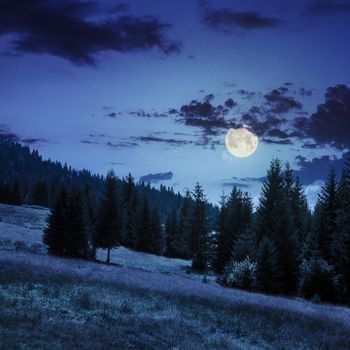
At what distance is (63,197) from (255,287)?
22.6 meters

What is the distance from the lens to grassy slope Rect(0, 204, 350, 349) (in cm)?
1259

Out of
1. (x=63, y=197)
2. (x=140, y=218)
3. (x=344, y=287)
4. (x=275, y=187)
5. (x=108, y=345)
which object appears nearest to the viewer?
(x=108, y=345)

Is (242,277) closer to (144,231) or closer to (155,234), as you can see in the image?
(144,231)

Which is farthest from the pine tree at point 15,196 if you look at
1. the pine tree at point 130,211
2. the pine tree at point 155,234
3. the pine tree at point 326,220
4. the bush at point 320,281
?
the bush at point 320,281

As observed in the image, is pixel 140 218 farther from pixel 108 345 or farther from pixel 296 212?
pixel 108 345

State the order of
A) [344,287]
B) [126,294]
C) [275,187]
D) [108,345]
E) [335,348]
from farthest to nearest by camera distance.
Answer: [275,187]
[344,287]
[126,294]
[335,348]
[108,345]

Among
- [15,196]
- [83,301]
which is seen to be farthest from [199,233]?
[15,196]

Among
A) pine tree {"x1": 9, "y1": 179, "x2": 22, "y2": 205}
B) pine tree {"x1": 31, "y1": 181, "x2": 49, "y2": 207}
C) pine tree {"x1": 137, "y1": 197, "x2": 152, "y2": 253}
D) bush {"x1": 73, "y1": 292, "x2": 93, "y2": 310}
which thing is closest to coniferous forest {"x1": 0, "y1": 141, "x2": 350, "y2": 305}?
pine tree {"x1": 137, "y1": 197, "x2": 152, "y2": 253}

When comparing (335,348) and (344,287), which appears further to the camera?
(344,287)

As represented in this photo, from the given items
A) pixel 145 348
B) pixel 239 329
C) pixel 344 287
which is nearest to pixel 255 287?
pixel 344 287

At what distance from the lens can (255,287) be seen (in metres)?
38.3

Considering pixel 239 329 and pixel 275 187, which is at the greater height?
pixel 275 187

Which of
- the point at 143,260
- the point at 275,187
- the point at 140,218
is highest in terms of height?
the point at 275,187

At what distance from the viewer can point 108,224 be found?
2176 inches
